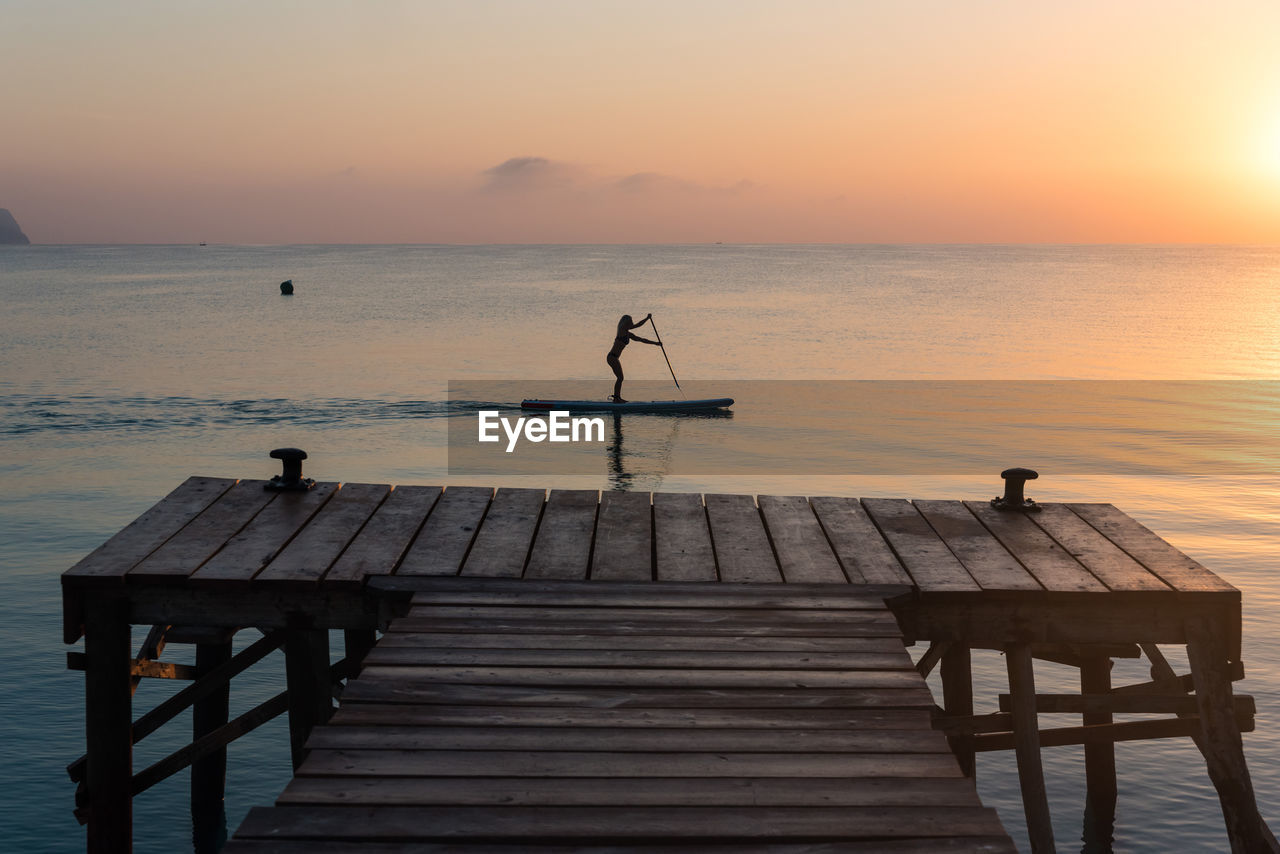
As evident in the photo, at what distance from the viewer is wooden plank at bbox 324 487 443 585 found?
7.07 metres

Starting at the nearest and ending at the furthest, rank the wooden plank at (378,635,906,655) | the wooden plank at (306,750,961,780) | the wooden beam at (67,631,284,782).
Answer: the wooden plank at (306,750,961,780) < the wooden plank at (378,635,906,655) < the wooden beam at (67,631,284,782)

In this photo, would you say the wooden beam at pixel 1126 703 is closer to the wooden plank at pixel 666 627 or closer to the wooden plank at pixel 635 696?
the wooden plank at pixel 666 627

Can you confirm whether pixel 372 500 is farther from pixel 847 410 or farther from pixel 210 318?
pixel 210 318

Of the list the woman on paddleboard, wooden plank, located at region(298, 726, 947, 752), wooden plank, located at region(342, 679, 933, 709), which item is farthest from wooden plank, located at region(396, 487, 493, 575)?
the woman on paddleboard

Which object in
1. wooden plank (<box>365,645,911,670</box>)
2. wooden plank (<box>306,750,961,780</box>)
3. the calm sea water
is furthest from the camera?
the calm sea water

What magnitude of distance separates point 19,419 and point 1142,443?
3230 centimetres

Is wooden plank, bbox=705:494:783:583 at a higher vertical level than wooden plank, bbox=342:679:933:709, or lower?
higher

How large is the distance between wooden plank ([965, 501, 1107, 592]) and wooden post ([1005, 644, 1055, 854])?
0.50 meters

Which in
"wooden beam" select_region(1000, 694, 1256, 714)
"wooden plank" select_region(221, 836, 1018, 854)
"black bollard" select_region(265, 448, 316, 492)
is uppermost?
"black bollard" select_region(265, 448, 316, 492)

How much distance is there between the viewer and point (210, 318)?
8000 centimetres

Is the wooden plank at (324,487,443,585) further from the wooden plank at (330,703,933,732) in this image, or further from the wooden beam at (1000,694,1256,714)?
the wooden beam at (1000,694,1256,714)

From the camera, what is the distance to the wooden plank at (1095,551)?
23.2 feet

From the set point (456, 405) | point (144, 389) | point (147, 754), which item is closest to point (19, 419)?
point (144, 389)

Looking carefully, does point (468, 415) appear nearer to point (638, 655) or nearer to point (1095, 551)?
point (1095, 551)
